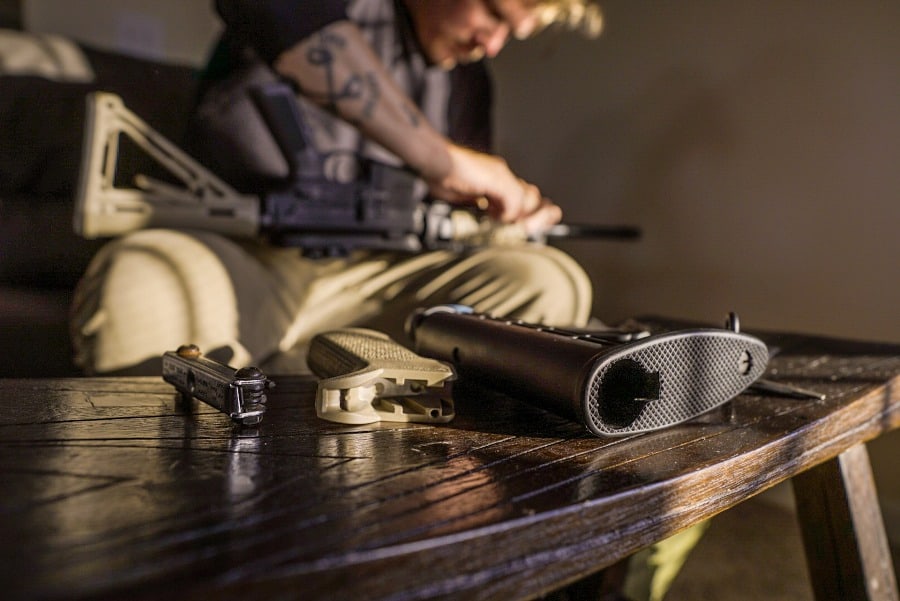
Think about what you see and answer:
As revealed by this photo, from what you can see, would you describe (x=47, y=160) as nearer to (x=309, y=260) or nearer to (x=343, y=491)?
(x=309, y=260)

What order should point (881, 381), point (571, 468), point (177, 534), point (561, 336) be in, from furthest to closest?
point (881, 381)
point (561, 336)
point (571, 468)
point (177, 534)

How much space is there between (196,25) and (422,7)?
77 centimetres

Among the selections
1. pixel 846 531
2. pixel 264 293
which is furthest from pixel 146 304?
pixel 846 531

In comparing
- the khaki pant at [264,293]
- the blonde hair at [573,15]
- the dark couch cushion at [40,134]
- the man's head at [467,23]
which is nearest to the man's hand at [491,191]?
the khaki pant at [264,293]

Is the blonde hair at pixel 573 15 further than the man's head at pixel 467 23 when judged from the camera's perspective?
Yes

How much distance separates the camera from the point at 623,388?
0.47 m

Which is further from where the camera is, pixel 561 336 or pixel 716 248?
pixel 716 248

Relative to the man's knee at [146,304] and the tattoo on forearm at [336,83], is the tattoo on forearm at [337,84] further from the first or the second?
the man's knee at [146,304]

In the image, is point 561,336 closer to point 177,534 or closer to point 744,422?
point 744,422

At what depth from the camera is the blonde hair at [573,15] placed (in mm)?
1544

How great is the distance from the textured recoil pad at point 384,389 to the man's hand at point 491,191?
774 millimetres

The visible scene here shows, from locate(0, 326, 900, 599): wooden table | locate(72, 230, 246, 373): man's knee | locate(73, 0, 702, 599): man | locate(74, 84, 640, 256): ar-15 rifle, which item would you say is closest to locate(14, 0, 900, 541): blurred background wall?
locate(73, 0, 702, 599): man

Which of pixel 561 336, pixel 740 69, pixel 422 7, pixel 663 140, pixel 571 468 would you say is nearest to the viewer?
pixel 571 468

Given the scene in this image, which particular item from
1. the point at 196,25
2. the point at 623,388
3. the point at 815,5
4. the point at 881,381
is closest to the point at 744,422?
the point at 623,388
